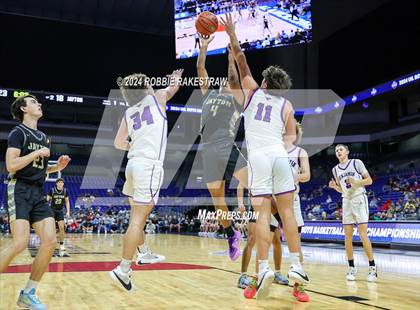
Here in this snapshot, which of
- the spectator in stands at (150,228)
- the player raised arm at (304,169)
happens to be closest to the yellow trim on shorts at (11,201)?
the player raised arm at (304,169)

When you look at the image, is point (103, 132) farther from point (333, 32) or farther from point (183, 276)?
point (183, 276)

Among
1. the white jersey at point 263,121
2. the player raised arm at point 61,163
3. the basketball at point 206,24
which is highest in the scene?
the basketball at point 206,24

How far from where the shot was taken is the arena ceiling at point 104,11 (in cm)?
2325

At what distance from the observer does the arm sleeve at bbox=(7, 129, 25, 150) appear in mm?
3852

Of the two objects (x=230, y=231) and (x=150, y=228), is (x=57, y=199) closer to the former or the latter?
(x=230, y=231)

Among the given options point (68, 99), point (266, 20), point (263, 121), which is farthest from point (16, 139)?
point (68, 99)

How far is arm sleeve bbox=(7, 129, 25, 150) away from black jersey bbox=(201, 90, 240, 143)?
1.78 meters

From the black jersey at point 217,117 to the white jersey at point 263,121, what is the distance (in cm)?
66

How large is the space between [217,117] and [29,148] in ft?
6.15

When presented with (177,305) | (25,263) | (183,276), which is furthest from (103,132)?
(177,305)

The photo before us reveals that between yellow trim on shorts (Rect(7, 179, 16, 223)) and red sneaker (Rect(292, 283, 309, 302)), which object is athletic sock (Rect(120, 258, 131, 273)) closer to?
yellow trim on shorts (Rect(7, 179, 16, 223))

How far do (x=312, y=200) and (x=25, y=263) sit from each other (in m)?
17.6

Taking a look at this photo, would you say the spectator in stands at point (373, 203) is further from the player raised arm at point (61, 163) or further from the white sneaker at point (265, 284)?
the player raised arm at point (61, 163)

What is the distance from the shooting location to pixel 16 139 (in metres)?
3.89
